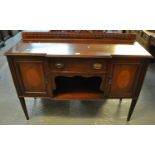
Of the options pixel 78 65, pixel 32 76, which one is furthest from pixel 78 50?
pixel 32 76

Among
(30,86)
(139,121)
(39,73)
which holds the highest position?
(39,73)

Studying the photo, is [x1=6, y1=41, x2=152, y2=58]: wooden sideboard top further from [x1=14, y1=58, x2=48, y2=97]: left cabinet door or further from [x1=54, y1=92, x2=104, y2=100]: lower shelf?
[x1=54, y1=92, x2=104, y2=100]: lower shelf

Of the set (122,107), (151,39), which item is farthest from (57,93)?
(151,39)

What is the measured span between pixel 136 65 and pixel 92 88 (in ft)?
1.70

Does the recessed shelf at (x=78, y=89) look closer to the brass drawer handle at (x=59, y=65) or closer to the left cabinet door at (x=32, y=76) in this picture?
the left cabinet door at (x=32, y=76)

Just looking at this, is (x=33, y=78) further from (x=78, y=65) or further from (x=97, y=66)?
(x=97, y=66)

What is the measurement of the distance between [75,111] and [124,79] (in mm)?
718

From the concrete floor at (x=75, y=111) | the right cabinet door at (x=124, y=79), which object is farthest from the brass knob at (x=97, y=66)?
the concrete floor at (x=75, y=111)

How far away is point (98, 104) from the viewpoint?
1785 millimetres

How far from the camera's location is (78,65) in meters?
1.16

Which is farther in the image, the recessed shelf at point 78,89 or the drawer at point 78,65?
the recessed shelf at point 78,89

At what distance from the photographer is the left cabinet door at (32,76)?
1.16m

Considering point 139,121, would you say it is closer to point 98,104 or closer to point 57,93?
point 98,104

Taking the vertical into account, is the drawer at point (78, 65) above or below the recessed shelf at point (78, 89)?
above
